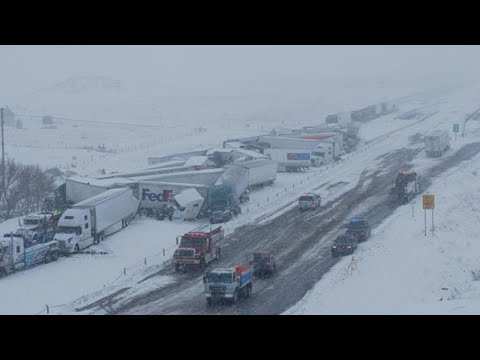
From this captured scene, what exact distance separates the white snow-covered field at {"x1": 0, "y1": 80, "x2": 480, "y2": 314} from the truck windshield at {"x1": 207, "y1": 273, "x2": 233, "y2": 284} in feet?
8.90

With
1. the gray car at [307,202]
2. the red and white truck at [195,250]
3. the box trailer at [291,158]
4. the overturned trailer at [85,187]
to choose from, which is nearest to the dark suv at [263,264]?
the red and white truck at [195,250]

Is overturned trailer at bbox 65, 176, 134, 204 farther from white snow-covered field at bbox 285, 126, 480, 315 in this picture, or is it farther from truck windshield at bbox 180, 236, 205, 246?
white snow-covered field at bbox 285, 126, 480, 315

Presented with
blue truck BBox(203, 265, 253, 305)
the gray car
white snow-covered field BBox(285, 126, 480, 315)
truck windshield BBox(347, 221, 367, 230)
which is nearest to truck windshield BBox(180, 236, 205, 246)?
blue truck BBox(203, 265, 253, 305)

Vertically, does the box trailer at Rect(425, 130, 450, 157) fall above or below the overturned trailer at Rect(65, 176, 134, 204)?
above

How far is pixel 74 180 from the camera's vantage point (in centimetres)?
2855

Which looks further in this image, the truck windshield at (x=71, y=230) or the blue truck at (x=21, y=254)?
the truck windshield at (x=71, y=230)

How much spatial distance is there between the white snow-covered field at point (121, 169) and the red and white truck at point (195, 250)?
85 centimetres

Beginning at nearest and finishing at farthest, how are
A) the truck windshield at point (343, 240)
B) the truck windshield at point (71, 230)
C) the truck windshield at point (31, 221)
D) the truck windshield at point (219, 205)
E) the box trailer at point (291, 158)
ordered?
the truck windshield at point (343, 240) < the truck windshield at point (71, 230) < the truck windshield at point (31, 221) < the truck windshield at point (219, 205) < the box trailer at point (291, 158)

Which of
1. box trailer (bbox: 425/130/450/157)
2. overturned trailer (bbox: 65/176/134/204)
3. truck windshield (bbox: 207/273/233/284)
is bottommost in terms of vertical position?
truck windshield (bbox: 207/273/233/284)

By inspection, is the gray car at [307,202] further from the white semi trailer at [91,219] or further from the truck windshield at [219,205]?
the white semi trailer at [91,219]

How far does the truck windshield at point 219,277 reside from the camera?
17.0m

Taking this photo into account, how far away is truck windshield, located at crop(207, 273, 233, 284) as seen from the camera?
55.8 ft

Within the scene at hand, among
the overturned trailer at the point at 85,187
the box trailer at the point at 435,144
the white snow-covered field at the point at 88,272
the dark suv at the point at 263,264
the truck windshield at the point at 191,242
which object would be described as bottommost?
the white snow-covered field at the point at 88,272

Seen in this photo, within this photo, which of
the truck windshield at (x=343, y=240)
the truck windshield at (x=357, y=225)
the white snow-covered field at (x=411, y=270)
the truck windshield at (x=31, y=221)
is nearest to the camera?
the white snow-covered field at (x=411, y=270)
